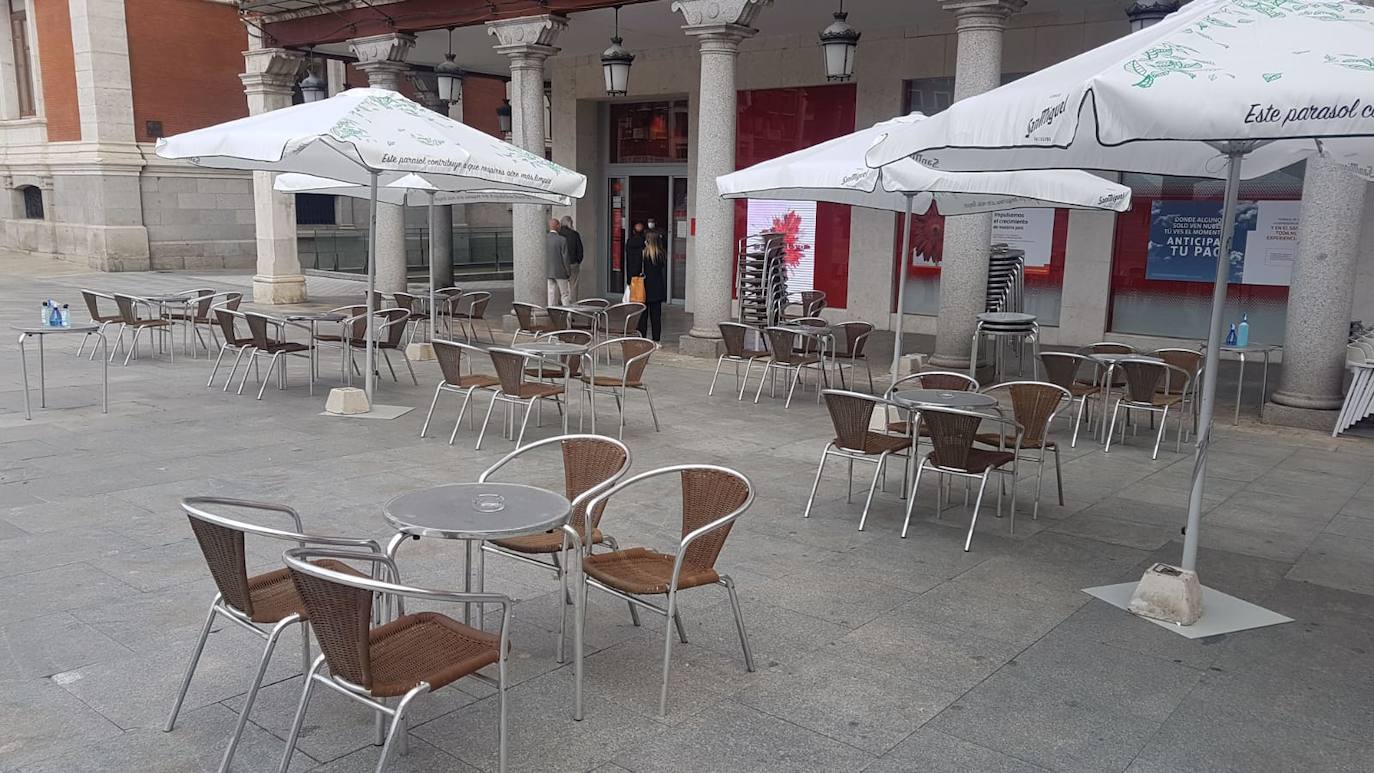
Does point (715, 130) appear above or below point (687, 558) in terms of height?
above

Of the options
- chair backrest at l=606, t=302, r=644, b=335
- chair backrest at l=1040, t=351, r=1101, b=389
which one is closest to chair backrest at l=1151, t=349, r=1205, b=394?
chair backrest at l=1040, t=351, r=1101, b=389

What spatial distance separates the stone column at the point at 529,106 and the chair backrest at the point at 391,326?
360 centimetres

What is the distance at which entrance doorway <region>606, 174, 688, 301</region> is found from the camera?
1919 centimetres

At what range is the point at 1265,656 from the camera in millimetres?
4539

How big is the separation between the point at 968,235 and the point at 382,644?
348 inches

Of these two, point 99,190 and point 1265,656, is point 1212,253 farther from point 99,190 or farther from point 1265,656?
point 99,190

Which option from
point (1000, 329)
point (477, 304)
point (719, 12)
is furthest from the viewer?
point (477, 304)

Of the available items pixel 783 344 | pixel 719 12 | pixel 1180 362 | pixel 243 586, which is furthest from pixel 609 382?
pixel 243 586

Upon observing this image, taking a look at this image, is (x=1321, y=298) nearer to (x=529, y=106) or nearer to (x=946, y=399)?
(x=946, y=399)

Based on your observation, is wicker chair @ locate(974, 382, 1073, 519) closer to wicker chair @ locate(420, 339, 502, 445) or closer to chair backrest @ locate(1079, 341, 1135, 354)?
chair backrest @ locate(1079, 341, 1135, 354)

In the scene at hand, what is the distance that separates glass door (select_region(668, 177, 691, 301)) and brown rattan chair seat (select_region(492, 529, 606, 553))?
14.7 meters

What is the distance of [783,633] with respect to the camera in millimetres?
4668

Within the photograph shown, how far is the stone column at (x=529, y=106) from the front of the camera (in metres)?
14.1

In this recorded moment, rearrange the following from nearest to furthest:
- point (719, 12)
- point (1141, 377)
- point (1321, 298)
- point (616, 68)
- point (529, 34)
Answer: point (1141, 377), point (1321, 298), point (719, 12), point (616, 68), point (529, 34)
